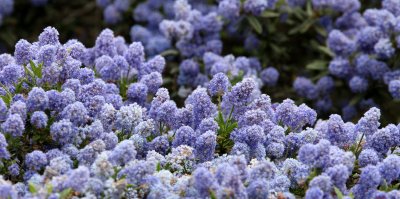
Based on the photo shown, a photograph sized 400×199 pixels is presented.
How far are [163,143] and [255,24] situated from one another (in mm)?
2220

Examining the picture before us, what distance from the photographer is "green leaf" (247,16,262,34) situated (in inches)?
221

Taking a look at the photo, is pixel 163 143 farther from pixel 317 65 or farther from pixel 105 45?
pixel 317 65

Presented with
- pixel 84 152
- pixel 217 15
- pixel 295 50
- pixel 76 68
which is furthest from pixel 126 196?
pixel 295 50

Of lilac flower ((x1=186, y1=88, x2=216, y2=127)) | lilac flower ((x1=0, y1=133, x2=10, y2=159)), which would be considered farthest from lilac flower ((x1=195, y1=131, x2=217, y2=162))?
lilac flower ((x1=0, y1=133, x2=10, y2=159))

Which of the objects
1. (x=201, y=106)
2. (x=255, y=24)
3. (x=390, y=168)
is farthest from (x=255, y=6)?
(x=390, y=168)

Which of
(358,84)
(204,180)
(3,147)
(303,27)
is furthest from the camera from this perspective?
(303,27)

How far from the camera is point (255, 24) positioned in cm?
565

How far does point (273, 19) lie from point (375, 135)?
2.49 metres

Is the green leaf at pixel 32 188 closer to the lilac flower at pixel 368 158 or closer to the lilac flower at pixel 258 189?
the lilac flower at pixel 258 189

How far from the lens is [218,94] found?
12.7ft

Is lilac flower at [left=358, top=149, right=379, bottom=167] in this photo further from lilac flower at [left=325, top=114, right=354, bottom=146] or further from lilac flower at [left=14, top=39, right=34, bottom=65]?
lilac flower at [left=14, top=39, right=34, bottom=65]

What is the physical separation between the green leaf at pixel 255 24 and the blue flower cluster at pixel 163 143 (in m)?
1.52

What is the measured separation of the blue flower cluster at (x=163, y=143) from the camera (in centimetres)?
313

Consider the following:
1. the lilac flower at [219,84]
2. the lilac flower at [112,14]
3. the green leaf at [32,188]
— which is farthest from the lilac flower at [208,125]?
the lilac flower at [112,14]
